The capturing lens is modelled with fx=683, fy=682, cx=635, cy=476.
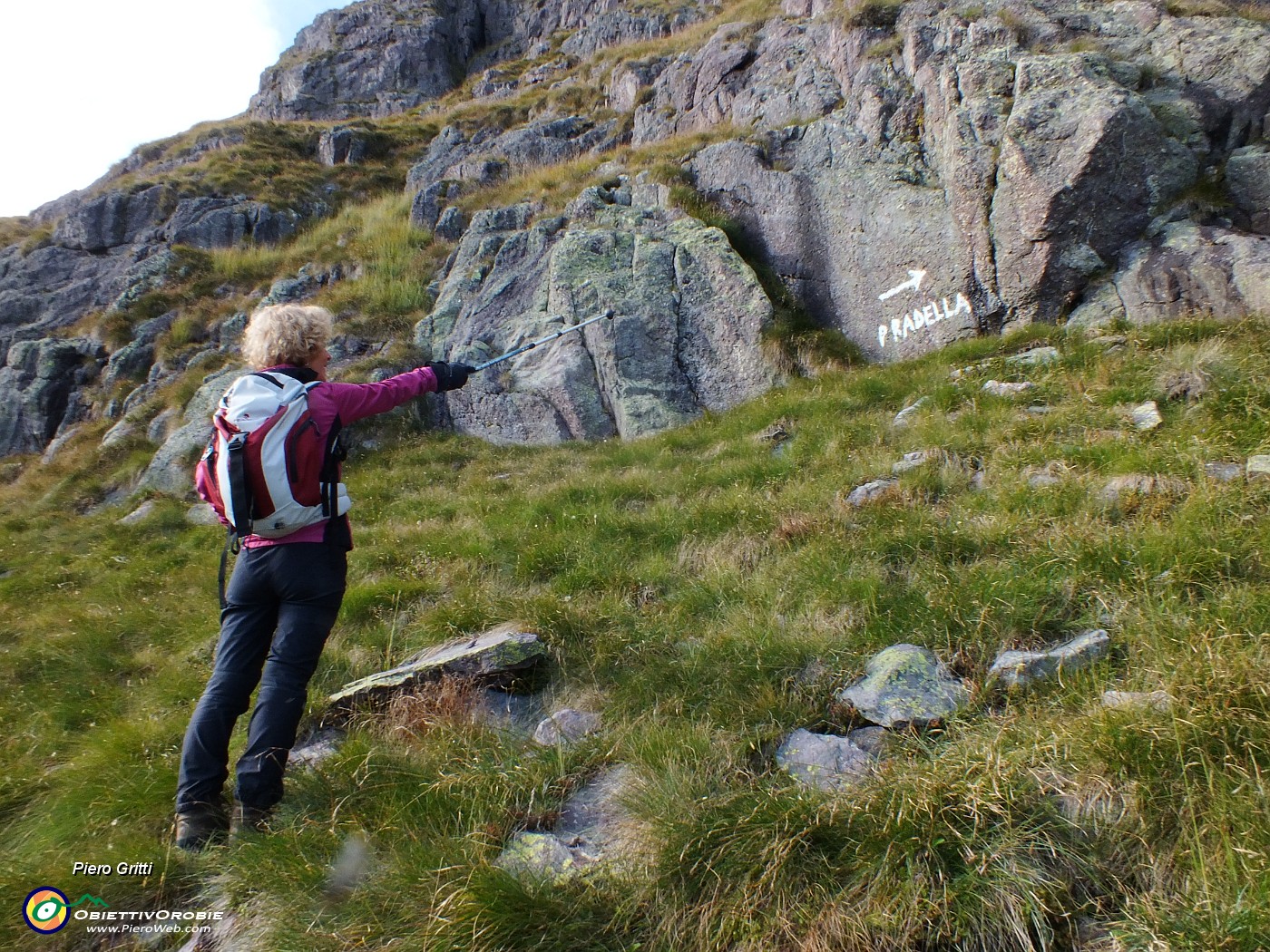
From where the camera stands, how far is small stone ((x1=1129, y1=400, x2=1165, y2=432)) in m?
5.96

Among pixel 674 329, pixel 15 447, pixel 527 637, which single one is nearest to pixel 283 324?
pixel 527 637

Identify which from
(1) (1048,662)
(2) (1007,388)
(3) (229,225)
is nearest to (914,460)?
(2) (1007,388)

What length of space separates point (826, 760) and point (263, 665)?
9.73ft

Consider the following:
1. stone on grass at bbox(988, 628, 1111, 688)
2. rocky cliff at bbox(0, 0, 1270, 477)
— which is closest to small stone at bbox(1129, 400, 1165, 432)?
rocky cliff at bbox(0, 0, 1270, 477)

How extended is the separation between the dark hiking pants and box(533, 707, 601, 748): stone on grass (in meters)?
1.24

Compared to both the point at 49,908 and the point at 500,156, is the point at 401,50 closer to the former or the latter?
the point at 500,156

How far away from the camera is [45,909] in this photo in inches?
120

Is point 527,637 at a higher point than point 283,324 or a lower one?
lower

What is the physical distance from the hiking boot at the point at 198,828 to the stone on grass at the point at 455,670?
970 millimetres

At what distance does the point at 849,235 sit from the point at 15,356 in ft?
69.9

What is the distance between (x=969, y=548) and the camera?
15.6 feet

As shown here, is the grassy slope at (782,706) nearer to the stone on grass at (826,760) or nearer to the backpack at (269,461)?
the stone on grass at (826,760)

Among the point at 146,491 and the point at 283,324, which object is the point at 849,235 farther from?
the point at 146,491

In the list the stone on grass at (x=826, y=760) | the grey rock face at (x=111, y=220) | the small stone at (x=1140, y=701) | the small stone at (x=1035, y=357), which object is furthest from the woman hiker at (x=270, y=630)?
the grey rock face at (x=111, y=220)
